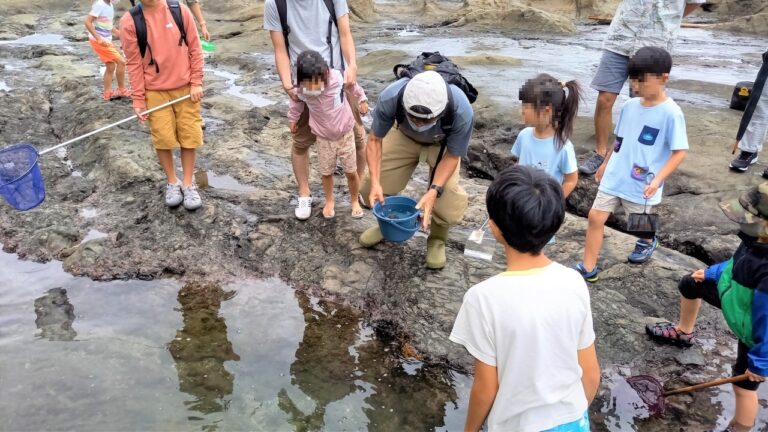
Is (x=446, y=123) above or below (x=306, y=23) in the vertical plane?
below

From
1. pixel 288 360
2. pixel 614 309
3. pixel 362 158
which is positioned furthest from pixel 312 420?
pixel 362 158

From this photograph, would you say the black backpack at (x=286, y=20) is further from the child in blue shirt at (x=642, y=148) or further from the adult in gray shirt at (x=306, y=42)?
the child in blue shirt at (x=642, y=148)

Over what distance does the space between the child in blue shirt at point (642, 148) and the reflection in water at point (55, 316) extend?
10.0 ft

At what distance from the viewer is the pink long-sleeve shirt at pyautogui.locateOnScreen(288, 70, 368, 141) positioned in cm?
365

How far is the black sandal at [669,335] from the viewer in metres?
3.03

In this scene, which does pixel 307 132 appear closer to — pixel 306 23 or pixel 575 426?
pixel 306 23

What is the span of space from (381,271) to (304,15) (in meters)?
1.78

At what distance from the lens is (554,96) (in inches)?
118

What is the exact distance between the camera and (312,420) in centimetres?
264

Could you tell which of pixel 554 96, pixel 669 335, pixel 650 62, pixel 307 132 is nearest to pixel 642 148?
pixel 650 62

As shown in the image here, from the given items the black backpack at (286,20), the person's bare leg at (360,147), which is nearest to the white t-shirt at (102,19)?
the black backpack at (286,20)

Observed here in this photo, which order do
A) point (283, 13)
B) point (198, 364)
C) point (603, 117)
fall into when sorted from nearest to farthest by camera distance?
point (198, 364) → point (283, 13) → point (603, 117)

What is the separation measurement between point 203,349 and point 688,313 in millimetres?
2582

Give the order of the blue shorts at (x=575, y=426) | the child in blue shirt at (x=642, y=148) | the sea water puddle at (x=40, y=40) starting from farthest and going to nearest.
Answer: the sea water puddle at (x=40, y=40), the child in blue shirt at (x=642, y=148), the blue shorts at (x=575, y=426)
